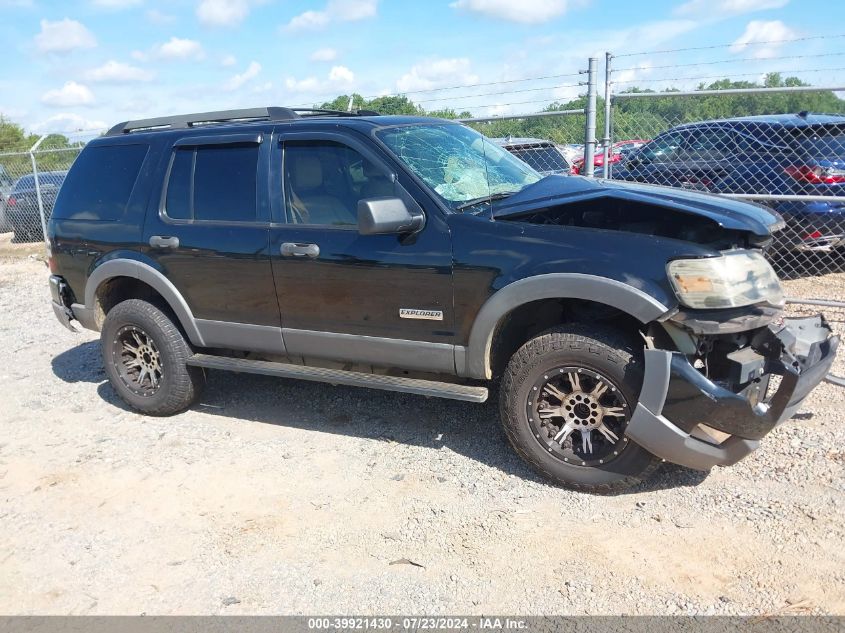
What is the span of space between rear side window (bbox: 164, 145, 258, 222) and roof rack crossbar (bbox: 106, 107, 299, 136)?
0.35 meters

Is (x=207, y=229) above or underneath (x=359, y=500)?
above

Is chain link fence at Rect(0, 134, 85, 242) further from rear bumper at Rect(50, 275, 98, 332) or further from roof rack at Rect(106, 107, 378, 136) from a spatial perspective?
roof rack at Rect(106, 107, 378, 136)

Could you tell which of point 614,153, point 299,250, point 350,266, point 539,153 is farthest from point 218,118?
point 614,153

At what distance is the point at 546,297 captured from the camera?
3537mm

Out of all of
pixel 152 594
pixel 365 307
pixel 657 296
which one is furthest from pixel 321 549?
pixel 657 296

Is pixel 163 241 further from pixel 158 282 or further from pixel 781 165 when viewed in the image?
pixel 781 165

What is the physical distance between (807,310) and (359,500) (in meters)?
5.15

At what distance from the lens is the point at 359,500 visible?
3.80m

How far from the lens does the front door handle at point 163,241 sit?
4672mm

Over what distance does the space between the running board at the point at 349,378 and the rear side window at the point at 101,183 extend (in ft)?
4.24

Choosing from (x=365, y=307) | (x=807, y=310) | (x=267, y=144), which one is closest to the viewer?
(x=365, y=307)

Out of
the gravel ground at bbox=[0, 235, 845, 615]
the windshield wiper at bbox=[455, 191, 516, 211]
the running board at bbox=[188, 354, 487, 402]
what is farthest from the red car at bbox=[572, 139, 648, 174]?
the gravel ground at bbox=[0, 235, 845, 615]

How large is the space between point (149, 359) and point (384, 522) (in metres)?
2.49

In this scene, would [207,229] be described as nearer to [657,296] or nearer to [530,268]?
[530,268]
